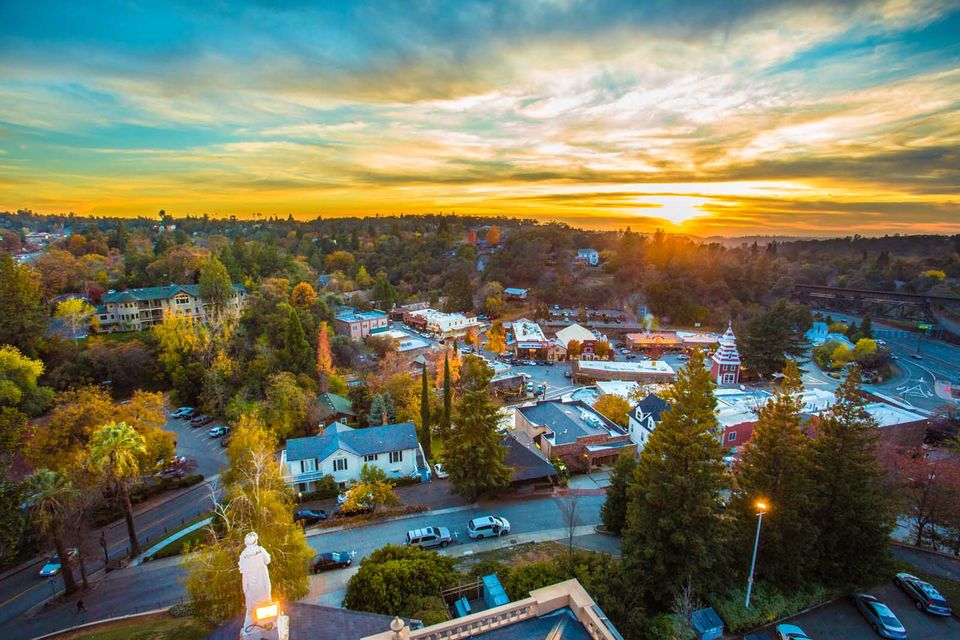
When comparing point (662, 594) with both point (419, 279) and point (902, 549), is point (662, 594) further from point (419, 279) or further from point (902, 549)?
point (419, 279)

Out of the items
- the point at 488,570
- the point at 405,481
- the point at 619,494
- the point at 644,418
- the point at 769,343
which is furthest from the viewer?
the point at 769,343

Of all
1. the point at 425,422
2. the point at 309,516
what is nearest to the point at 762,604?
the point at 309,516

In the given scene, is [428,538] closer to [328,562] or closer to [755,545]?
[328,562]

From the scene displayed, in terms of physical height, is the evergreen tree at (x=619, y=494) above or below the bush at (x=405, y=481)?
above

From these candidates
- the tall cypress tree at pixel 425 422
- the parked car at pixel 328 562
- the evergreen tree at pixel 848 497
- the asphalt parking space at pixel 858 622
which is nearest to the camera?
the asphalt parking space at pixel 858 622

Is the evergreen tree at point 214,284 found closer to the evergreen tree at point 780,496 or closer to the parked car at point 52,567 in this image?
the parked car at point 52,567

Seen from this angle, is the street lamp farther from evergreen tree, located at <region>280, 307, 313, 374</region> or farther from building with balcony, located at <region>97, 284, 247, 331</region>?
building with balcony, located at <region>97, 284, 247, 331</region>

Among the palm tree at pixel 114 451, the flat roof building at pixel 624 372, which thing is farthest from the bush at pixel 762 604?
the flat roof building at pixel 624 372
